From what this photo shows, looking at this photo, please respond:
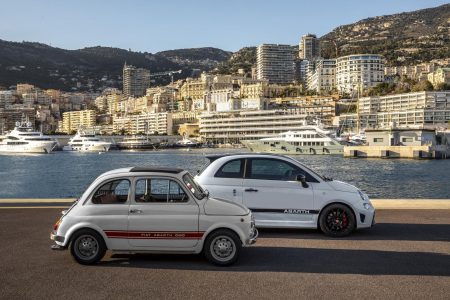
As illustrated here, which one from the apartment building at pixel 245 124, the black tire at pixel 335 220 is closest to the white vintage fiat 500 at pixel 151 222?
the black tire at pixel 335 220

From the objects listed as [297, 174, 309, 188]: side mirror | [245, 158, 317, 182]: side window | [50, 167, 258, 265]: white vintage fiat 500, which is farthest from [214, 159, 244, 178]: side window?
[50, 167, 258, 265]: white vintage fiat 500

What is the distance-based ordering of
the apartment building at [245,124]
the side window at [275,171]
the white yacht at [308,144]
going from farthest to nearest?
the apartment building at [245,124], the white yacht at [308,144], the side window at [275,171]

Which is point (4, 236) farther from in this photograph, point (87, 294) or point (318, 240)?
point (318, 240)

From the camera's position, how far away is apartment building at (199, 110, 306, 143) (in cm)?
15788

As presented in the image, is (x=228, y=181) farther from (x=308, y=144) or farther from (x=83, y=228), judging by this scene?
(x=308, y=144)

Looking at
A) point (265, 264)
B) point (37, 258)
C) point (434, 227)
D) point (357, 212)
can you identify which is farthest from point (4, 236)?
point (434, 227)

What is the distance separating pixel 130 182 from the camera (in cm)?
750

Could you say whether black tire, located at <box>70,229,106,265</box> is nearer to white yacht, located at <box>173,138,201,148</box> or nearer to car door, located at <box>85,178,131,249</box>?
car door, located at <box>85,178,131,249</box>

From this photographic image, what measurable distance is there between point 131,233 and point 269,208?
308cm

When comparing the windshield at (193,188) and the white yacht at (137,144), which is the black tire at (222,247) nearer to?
the windshield at (193,188)

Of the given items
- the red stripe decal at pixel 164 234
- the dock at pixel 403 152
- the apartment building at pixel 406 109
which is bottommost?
the dock at pixel 403 152

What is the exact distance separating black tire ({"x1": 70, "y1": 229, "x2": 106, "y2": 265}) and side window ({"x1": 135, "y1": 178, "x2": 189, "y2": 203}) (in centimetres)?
76

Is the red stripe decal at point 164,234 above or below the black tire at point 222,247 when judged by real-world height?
above

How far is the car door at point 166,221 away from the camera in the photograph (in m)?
7.30
